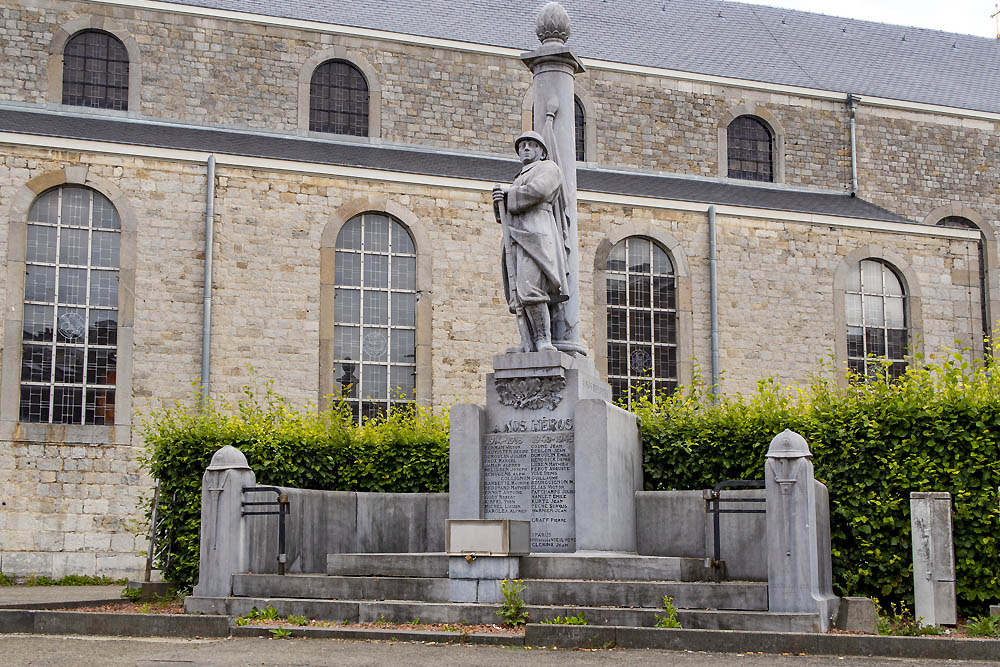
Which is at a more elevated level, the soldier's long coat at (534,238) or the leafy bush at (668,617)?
the soldier's long coat at (534,238)

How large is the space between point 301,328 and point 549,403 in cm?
1143

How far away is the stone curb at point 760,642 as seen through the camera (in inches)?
337

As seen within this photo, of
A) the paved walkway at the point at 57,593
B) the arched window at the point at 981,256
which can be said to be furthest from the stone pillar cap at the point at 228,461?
the arched window at the point at 981,256

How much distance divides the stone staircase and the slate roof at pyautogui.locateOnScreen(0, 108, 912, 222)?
12835 millimetres

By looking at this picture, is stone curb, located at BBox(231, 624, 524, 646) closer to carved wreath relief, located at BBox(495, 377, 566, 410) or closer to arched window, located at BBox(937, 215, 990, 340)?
carved wreath relief, located at BBox(495, 377, 566, 410)

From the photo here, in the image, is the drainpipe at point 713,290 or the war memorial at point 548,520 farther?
the drainpipe at point 713,290

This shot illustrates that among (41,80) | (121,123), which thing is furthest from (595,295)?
(41,80)

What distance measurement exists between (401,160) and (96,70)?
6.17 meters

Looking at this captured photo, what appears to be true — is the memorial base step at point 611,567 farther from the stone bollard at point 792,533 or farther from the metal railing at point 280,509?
the metal railing at point 280,509

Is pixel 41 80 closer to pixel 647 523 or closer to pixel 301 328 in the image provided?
pixel 301 328

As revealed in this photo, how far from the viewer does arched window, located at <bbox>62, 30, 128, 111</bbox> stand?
24.4 metres

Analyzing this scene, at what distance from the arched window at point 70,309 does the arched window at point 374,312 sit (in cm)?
391

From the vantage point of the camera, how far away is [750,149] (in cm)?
2864

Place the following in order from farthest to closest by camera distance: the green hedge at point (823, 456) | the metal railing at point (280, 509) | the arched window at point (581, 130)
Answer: the arched window at point (581, 130) < the green hedge at point (823, 456) < the metal railing at point (280, 509)
